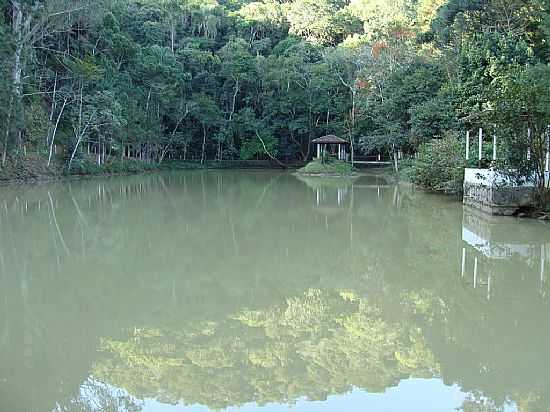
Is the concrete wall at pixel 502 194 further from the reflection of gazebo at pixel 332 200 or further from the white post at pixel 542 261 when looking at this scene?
the white post at pixel 542 261

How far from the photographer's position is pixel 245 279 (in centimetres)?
745

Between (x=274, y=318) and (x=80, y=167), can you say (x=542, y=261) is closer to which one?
(x=274, y=318)

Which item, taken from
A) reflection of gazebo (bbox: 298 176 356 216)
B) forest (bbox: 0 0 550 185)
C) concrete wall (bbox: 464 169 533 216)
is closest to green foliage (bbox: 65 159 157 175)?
forest (bbox: 0 0 550 185)

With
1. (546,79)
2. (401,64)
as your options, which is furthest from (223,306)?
(401,64)

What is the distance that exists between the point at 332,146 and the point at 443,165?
65.1 feet

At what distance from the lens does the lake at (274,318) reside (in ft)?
13.4

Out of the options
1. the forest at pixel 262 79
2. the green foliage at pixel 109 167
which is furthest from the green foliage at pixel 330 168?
the green foliage at pixel 109 167

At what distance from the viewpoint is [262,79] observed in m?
43.5

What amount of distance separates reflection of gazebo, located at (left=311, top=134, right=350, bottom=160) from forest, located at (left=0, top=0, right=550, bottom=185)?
878 millimetres

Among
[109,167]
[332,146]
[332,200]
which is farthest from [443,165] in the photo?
[109,167]

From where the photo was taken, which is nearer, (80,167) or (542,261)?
(542,261)

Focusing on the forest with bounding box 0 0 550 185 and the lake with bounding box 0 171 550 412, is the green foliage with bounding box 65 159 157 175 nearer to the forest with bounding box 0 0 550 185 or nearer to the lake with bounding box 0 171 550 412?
the forest with bounding box 0 0 550 185

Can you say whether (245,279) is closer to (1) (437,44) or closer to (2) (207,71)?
(1) (437,44)

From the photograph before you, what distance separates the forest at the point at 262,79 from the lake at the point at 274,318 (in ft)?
18.1
